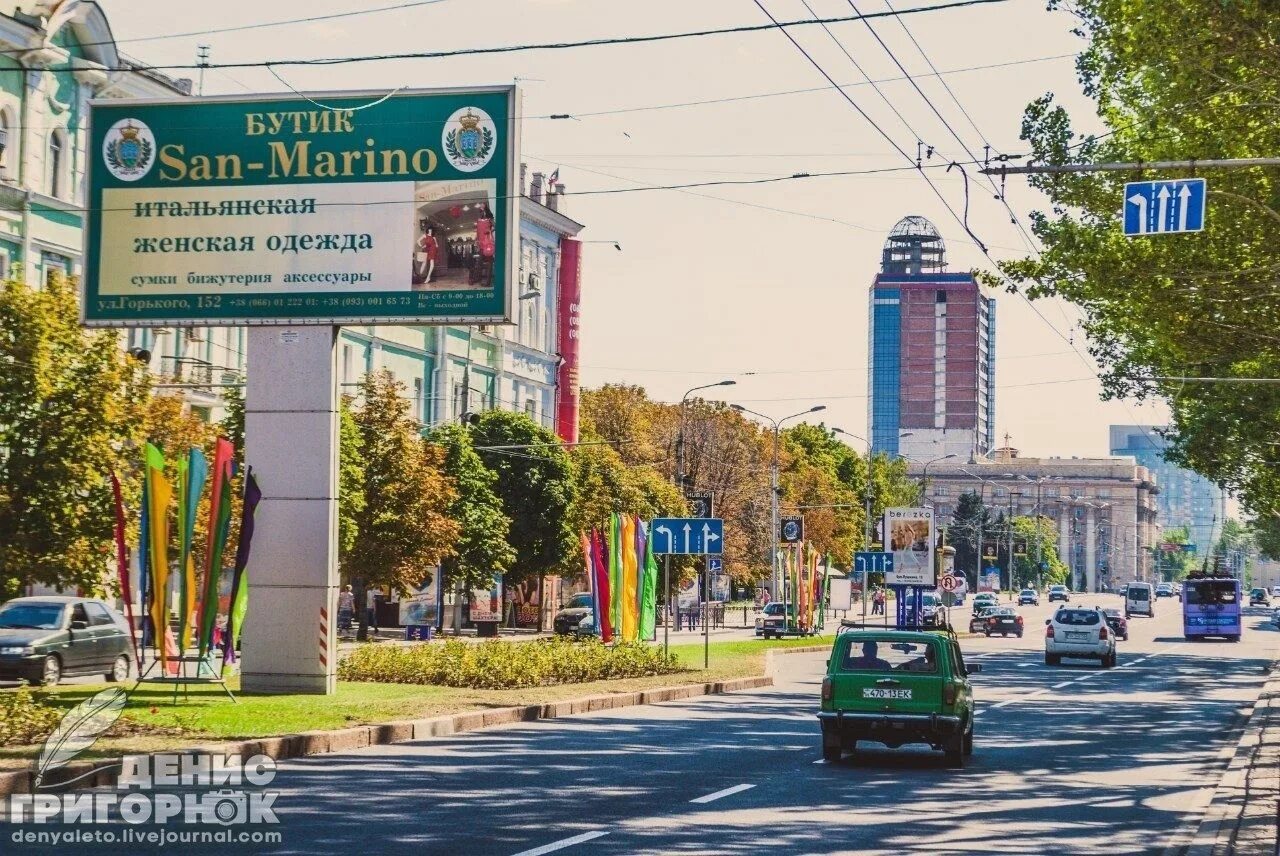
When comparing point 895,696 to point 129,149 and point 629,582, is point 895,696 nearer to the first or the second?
point 129,149

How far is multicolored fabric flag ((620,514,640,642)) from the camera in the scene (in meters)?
37.2

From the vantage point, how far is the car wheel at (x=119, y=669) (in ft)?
105

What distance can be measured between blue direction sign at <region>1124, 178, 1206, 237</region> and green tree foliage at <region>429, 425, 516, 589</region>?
41189 mm

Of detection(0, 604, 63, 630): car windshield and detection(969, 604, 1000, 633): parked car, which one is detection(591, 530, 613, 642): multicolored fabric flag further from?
detection(969, 604, 1000, 633): parked car

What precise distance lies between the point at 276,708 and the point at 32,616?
33.5 feet

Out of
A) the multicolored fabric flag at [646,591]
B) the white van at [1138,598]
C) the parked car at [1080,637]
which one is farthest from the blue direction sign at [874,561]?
the white van at [1138,598]

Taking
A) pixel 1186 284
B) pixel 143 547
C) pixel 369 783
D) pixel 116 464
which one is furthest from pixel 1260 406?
pixel 369 783

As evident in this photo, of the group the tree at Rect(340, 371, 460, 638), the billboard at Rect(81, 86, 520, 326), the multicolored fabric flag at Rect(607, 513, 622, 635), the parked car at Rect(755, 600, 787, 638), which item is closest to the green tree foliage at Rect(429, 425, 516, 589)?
the tree at Rect(340, 371, 460, 638)

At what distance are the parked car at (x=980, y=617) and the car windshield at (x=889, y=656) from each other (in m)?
61.8

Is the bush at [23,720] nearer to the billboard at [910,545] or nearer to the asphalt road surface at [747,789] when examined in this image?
the asphalt road surface at [747,789]

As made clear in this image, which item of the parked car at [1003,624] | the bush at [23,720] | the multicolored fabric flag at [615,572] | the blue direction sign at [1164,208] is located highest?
the blue direction sign at [1164,208]

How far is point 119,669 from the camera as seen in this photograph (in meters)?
32.1

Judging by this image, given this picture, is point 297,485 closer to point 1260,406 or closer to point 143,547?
point 143,547

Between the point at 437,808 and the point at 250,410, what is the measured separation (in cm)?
1454
